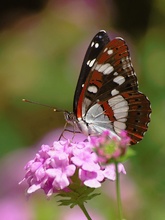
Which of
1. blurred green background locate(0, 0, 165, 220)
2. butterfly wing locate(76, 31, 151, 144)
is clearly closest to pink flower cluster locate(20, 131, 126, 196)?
butterfly wing locate(76, 31, 151, 144)

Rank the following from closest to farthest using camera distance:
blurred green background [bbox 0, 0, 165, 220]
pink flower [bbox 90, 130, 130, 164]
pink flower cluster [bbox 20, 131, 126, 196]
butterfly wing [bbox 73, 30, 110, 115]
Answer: pink flower [bbox 90, 130, 130, 164]
pink flower cluster [bbox 20, 131, 126, 196]
butterfly wing [bbox 73, 30, 110, 115]
blurred green background [bbox 0, 0, 165, 220]

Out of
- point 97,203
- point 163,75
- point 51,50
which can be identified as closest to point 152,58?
point 163,75

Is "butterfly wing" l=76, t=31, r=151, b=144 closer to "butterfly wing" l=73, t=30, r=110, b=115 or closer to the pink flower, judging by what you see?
"butterfly wing" l=73, t=30, r=110, b=115

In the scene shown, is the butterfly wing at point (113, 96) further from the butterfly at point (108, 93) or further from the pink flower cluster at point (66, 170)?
the pink flower cluster at point (66, 170)

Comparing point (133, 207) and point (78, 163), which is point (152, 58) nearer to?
point (133, 207)

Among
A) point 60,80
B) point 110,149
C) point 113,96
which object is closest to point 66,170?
point 110,149

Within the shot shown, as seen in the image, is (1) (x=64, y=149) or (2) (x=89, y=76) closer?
(1) (x=64, y=149)

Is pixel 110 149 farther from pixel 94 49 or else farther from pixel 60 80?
pixel 60 80
